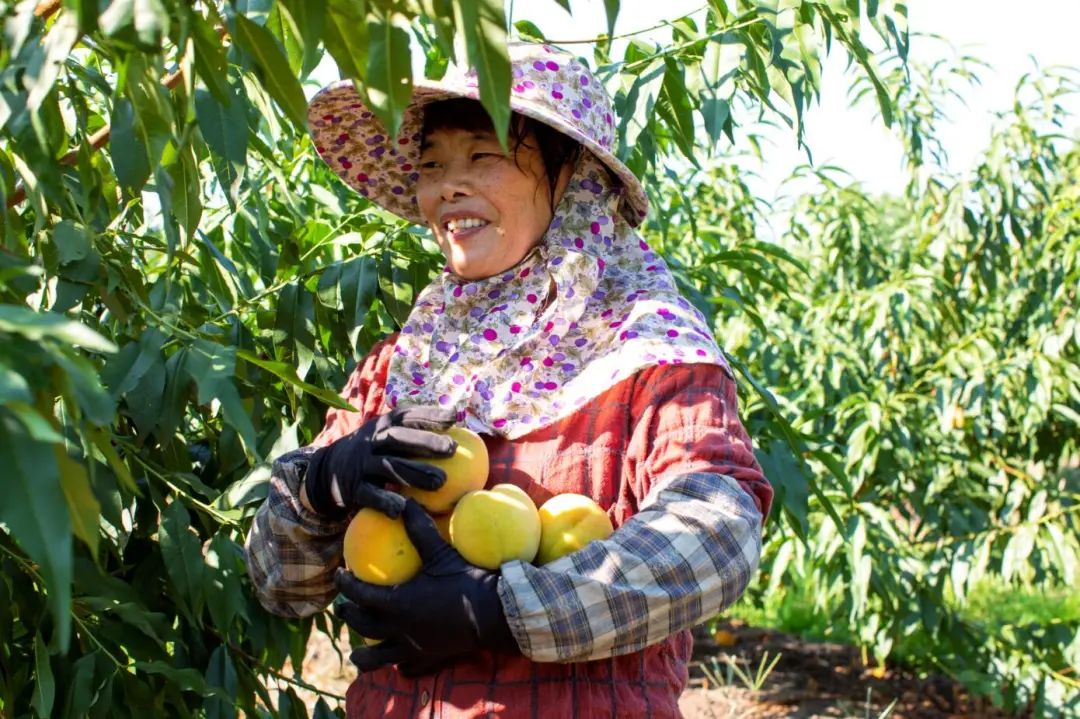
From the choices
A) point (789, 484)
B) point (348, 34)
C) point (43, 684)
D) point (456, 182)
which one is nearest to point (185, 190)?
point (456, 182)

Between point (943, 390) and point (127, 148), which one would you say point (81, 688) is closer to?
point (127, 148)

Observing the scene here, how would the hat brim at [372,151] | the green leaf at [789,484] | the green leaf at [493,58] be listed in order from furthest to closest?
the green leaf at [789,484]
the hat brim at [372,151]
the green leaf at [493,58]

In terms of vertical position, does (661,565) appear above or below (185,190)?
below

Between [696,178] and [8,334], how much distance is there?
14.4 ft

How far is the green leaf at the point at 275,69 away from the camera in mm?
1061

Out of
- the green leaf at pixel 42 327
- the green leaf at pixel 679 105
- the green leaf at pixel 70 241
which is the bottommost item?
the green leaf at pixel 42 327

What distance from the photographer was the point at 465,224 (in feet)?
5.27

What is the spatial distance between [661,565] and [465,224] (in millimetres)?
509

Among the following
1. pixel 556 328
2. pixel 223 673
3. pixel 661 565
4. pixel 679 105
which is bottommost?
pixel 223 673

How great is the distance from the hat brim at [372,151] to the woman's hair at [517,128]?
3cm

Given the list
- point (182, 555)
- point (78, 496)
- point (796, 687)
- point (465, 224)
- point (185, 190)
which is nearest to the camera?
point (78, 496)

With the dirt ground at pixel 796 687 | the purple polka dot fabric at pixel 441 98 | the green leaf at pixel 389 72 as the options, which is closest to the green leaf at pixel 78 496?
the green leaf at pixel 389 72

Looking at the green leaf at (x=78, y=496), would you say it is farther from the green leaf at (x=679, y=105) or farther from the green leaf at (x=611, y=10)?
the green leaf at (x=679, y=105)

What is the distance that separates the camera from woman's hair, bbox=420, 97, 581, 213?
1607 millimetres
